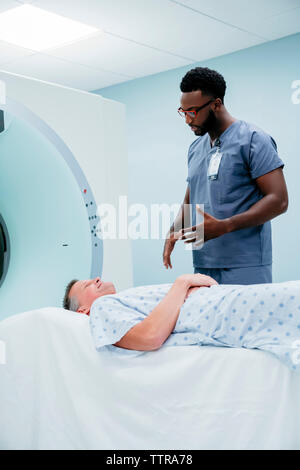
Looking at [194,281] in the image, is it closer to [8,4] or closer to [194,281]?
[194,281]

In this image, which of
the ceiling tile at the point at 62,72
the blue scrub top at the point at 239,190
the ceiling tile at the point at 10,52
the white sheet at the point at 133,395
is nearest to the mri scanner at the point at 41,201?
the white sheet at the point at 133,395

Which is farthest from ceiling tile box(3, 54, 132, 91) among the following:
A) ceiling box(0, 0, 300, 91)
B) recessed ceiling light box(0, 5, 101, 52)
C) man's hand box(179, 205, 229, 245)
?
man's hand box(179, 205, 229, 245)

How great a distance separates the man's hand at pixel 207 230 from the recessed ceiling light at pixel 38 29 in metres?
1.77

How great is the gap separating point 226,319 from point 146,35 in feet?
8.07

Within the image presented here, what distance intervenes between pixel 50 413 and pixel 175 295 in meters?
0.43

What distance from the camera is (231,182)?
5.90ft

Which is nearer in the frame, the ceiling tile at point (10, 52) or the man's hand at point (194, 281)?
the man's hand at point (194, 281)

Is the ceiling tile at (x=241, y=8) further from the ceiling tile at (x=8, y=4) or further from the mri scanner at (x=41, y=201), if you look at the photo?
the mri scanner at (x=41, y=201)

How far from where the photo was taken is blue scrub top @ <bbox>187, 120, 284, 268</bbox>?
1773 millimetres

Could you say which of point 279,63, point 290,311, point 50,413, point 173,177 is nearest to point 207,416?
point 290,311

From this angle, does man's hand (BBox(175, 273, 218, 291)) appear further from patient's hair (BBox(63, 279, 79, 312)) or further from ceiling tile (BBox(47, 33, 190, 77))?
ceiling tile (BBox(47, 33, 190, 77))

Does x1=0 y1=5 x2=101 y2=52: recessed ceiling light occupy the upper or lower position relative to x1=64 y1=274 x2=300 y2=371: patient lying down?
upper

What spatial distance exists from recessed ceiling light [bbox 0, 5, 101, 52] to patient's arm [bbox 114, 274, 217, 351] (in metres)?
2.07

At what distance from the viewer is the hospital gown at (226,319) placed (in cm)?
122
